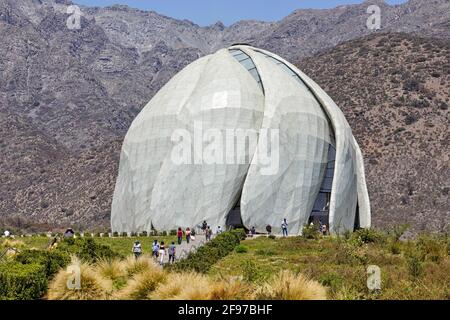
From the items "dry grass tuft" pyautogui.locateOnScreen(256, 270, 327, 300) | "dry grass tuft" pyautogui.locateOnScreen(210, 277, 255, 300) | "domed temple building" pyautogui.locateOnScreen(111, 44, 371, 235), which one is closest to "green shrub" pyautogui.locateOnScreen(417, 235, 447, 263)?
"domed temple building" pyautogui.locateOnScreen(111, 44, 371, 235)

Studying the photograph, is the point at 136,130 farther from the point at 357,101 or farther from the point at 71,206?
the point at 357,101

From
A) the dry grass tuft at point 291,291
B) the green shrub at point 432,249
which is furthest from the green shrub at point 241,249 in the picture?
the dry grass tuft at point 291,291

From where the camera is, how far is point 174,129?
38344 millimetres

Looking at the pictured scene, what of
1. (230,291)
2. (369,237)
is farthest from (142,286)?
(369,237)

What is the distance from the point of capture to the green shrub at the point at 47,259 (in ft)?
58.0

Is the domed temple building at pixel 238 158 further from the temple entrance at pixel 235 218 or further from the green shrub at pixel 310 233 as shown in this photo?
the green shrub at pixel 310 233

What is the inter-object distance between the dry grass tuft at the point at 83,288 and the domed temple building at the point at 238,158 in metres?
21.8

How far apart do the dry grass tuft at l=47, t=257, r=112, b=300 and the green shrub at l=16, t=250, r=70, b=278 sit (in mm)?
2361

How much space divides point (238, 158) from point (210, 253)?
12632 millimetres

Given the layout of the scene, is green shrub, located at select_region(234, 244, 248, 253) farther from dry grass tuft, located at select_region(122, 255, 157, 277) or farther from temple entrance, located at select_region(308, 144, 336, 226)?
temple entrance, located at select_region(308, 144, 336, 226)

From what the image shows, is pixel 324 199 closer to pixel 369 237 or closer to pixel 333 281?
pixel 369 237

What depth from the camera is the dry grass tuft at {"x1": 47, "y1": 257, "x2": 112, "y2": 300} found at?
14.3m

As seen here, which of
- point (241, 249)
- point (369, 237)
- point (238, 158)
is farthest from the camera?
point (238, 158)

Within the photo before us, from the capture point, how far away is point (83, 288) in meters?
14.4
